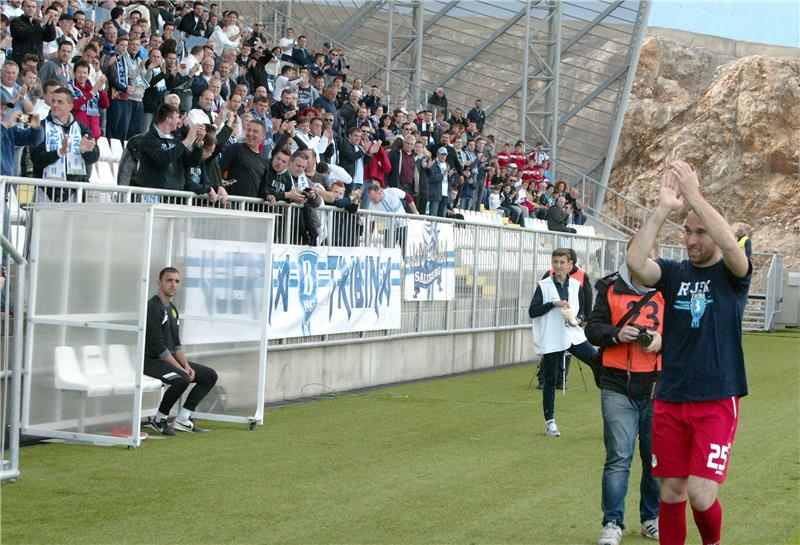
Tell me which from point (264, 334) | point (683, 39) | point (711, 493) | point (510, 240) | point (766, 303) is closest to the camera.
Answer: point (711, 493)

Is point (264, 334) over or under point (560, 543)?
over

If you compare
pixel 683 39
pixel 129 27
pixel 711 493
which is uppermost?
pixel 683 39

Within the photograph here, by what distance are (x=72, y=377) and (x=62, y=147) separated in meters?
2.87

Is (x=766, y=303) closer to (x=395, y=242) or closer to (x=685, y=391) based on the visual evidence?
(x=395, y=242)

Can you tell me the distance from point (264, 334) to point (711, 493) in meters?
7.53

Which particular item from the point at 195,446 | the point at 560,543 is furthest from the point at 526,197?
the point at 560,543

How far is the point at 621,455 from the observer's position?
7.89m

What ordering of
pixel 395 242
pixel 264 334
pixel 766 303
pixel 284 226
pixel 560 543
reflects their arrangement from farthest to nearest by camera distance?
pixel 766 303
pixel 395 242
pixel 284 226
pixel 264 334
pixel 560 543

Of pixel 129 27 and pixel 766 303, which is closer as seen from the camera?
pixel 129 27

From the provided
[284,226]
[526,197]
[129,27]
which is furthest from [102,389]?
[526,197]

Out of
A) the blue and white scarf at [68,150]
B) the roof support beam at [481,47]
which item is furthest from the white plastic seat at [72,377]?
the roof support beam at [481,47]

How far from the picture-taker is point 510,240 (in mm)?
22750

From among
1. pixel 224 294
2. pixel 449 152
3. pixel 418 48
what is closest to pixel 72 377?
pixel 224 294

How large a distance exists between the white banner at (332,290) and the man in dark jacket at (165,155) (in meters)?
1.71
